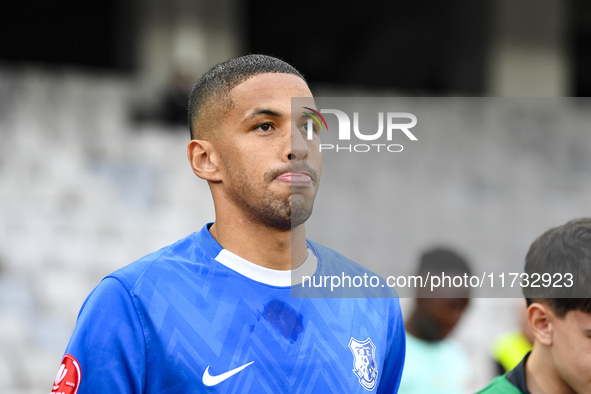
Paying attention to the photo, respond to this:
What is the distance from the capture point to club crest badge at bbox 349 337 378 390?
1405 millimetres

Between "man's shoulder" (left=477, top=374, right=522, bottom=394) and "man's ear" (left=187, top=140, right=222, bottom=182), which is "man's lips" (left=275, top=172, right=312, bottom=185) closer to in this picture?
"man's ear" (left=187, top=140, right=222, bottom=182)

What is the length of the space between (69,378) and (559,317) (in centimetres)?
118

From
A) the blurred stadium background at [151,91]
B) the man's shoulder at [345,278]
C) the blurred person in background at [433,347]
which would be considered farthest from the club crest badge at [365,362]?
the blurred stadium background at [151,91]

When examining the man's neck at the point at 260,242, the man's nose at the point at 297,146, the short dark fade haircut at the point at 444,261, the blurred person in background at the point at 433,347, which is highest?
the man's nose at the point at 297,146

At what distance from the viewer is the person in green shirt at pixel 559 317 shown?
4.81ft

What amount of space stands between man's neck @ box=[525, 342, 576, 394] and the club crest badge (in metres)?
0.43

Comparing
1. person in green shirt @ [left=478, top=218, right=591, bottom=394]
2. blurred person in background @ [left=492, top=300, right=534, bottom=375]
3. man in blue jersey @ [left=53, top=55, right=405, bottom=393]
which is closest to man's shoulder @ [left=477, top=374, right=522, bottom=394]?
person in green shirt @ [left=478, top=218, right=591, bottom=394]

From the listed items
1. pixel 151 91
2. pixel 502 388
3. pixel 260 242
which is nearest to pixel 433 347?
pixel 502 388

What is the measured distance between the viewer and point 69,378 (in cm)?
126

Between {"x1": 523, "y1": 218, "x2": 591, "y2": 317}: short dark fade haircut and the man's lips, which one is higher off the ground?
the man's lips

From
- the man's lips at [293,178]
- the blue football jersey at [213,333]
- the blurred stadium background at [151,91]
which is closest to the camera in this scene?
the blue football jersey at [213,333]

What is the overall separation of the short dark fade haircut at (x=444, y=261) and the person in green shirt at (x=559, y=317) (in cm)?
30

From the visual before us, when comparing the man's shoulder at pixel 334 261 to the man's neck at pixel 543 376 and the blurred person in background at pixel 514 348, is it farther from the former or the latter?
the blurred person in background at pixel 514 348

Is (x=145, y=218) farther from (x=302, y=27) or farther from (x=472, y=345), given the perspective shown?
(x=302, y=27)
